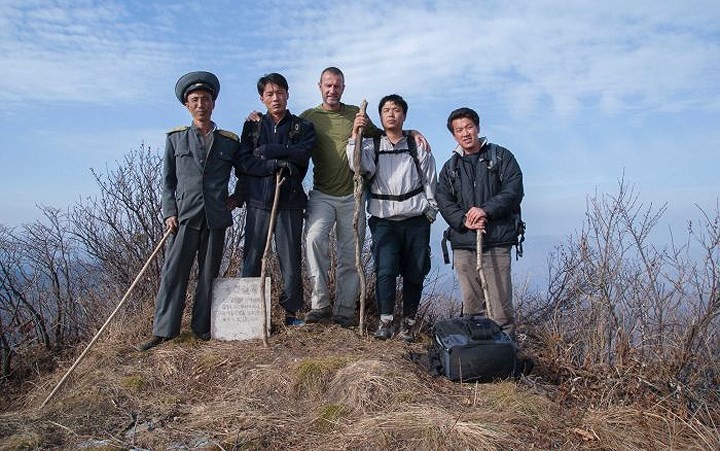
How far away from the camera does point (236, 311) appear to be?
234 inches

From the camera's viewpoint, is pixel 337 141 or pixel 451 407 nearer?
pixel 451 407

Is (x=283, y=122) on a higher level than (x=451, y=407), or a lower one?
higher

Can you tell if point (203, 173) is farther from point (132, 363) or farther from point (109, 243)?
point (109, 243)

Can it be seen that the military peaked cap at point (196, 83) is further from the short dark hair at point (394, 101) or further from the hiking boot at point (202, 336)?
the hiking boot at point (202, 336)

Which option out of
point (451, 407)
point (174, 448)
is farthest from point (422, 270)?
point (174, 448)

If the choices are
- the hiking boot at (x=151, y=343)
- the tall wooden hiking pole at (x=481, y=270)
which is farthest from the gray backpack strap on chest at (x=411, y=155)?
the hiking boot at (x=151, y=343)

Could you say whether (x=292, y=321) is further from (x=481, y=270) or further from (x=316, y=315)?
(x=481, y=270)

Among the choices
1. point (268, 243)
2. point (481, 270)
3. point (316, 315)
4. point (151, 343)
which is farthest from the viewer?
point (316, 315)

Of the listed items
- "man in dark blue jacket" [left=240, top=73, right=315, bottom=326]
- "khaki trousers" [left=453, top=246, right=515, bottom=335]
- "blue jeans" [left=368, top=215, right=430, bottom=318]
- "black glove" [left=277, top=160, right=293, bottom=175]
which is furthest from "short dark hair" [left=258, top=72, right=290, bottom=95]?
"khaki trousers" [left=453, top=246, right=515, bottom=335]

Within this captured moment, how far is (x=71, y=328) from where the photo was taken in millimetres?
6801

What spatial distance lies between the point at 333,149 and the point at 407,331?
6.29 ft

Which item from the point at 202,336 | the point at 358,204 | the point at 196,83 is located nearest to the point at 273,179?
the point at 358,204

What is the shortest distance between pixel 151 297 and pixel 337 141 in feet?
9.14

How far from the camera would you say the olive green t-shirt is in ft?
19.4
